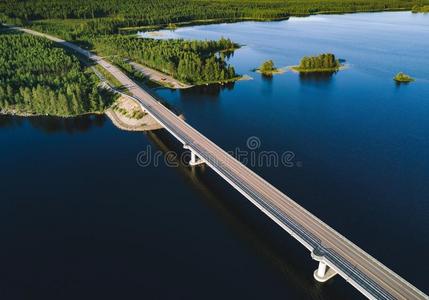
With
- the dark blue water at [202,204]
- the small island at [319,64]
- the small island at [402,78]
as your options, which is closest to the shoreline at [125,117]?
the dark blue water at [202,204]

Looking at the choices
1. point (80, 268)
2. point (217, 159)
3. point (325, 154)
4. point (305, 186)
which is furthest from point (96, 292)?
point (325, 154)

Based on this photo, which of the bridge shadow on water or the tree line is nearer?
the bridge shadow on water

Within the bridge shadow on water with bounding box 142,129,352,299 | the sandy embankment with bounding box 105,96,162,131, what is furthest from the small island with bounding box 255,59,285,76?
the bridge shadow on water with bounding box 142,129,352,299

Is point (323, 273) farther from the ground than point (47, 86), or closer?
closer

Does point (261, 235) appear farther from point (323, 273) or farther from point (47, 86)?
point (47, 86)

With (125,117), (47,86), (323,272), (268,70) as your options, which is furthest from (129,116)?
(323,272)

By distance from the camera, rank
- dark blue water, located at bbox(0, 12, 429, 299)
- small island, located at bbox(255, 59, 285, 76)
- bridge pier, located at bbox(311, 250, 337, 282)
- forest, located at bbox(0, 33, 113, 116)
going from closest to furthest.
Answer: bridge pier, located at bbox(311, 250, 337, 282)
dark blue water, located at bbox(0, 12, 429, 299)
forest, located at bbox(0, 33, 113, 116)
small island, located at bbox(255, 59, 285, 76)

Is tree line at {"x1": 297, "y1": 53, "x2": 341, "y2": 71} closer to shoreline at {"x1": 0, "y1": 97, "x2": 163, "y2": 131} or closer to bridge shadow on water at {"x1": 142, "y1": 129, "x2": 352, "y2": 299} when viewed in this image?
shoreline at {"x1": 0, "y1": 97, "x2": 163, "y2": 131}
